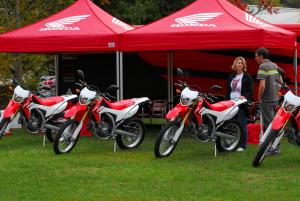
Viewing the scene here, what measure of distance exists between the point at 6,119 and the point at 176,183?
4547 millimetres

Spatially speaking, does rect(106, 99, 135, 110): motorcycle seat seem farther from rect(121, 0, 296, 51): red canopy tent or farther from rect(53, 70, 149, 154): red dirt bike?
rect(121, 0, 296, 51): red canopy tent

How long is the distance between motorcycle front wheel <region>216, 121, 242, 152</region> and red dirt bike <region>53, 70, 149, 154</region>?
150 cm

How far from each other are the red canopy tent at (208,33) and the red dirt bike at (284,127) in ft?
9.35

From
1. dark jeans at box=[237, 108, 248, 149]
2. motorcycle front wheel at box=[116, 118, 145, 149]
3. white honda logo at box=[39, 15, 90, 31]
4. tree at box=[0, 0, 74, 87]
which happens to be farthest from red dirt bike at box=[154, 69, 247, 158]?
tree at box=[0, 0, 74, 87]

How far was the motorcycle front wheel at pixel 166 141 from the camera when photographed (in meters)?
11.2

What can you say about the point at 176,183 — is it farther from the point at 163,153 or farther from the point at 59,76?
the point at 59,76

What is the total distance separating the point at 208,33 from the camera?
13.4 metres

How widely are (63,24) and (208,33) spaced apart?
3.48m

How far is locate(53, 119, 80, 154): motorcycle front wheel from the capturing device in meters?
11.8

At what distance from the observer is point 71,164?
10.8 m

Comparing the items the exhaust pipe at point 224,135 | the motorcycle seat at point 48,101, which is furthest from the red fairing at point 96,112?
the exhaust pipe at point 224,135

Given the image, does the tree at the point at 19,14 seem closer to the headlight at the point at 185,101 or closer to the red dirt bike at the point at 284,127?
the headlight at the point at 185,101

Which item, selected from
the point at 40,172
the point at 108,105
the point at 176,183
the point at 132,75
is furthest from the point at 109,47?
the point at 176,183

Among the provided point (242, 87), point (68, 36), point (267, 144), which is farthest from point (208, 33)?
point (267, 144)
